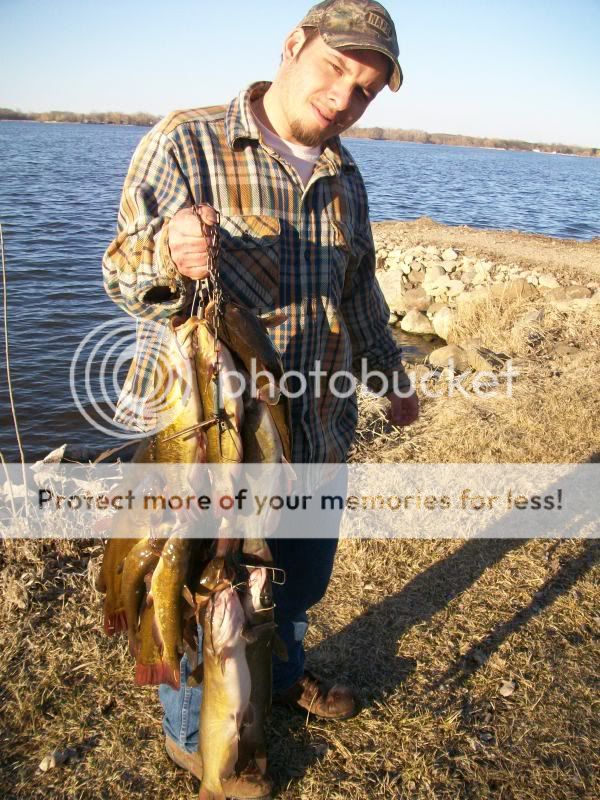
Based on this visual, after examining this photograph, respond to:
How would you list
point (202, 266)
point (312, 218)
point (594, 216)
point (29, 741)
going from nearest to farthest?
point (202, 266) < point (312, 218) < point (29, 741) < point (594, 216)

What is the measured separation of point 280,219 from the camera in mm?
2467

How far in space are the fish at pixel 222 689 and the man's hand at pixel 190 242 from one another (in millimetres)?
1029

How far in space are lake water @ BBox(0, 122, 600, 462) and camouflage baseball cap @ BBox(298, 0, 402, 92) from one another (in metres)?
6.10

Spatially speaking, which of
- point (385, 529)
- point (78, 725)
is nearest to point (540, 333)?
point (385, 529)

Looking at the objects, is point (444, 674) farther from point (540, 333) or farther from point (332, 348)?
point (540, 333)

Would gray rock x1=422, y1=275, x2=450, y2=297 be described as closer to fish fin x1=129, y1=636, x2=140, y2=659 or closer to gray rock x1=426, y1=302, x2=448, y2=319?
gray rock x1=426, y1=302, x2=448, y2=319

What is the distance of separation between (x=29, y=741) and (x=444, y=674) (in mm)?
2128

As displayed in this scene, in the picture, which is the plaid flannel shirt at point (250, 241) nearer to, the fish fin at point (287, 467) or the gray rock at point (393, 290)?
the fish fin at point (287, 467)

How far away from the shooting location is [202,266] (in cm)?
178

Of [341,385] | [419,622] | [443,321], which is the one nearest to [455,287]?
[443,321]

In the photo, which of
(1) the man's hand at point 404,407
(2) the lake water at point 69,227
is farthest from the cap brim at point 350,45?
(2) the lake water at point 69,227

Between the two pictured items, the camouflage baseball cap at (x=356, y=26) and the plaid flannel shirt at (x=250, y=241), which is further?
the camouflage baseball cap at (x=356, y=26)

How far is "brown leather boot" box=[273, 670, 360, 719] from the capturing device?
10.6ft

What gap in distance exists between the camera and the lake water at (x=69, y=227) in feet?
34.3
